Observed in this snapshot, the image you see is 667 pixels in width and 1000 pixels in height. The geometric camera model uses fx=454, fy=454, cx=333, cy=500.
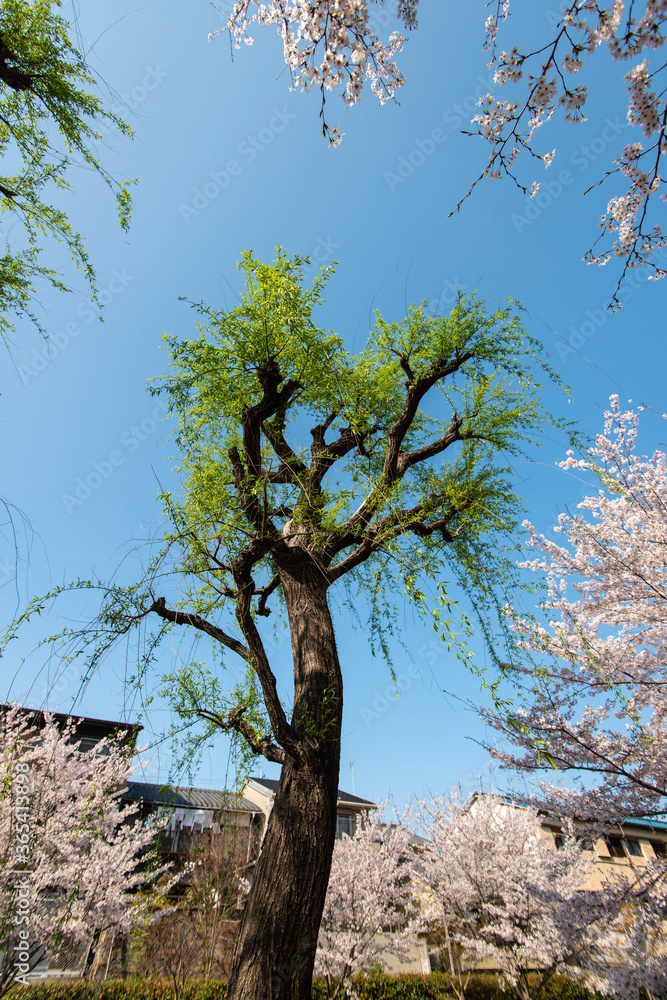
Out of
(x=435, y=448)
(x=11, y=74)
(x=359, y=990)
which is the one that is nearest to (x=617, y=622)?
(x=435, y=448)

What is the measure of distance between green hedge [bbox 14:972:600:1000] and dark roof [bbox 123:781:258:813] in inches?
123

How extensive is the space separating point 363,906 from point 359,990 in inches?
92.9

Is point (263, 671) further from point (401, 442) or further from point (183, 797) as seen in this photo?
point (183, 797)

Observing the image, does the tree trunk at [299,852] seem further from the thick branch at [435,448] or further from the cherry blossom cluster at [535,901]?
the cherry blossom cluster at [535,901]

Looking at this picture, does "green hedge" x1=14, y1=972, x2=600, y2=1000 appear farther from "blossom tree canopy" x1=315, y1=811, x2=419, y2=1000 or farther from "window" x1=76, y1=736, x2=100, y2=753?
"window" x1=76, y1=736, x2=100, y2=753

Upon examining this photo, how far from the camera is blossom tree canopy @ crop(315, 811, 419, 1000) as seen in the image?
9641 millimetres

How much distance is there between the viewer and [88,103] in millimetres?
3289

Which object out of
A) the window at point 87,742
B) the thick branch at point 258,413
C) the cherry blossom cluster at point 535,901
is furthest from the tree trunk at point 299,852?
the window at point 87,742

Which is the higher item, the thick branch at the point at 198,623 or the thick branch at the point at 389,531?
the thick branch at the point at 389,531

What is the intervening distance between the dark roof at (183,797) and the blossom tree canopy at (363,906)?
3004 millimetres

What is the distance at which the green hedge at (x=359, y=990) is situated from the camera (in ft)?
28.2

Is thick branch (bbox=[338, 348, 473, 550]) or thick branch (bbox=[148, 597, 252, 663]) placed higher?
thick branch (bbox=[338, 348, 473, 550])

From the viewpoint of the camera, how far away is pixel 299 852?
2.41 meters

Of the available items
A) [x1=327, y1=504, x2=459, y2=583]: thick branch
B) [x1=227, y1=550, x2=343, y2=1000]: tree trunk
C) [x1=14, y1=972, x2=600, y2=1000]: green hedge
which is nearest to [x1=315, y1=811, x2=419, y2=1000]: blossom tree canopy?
[x1=14, y1=972, x2=600, y2=1000]: green hedge
